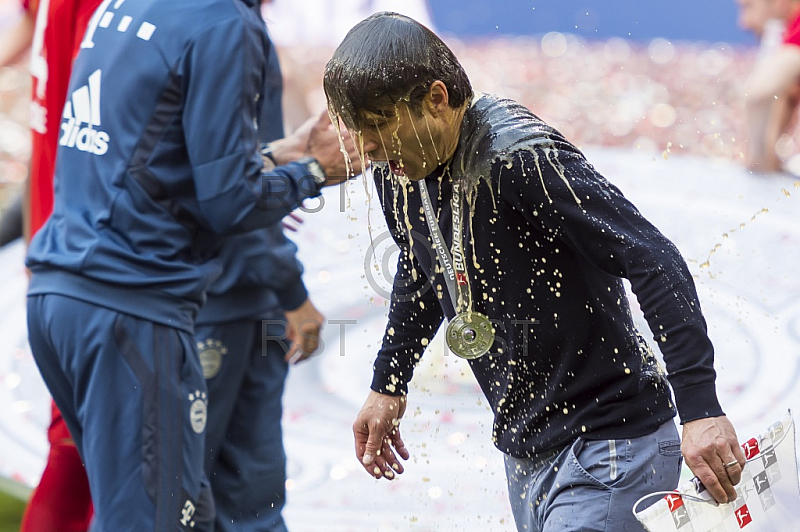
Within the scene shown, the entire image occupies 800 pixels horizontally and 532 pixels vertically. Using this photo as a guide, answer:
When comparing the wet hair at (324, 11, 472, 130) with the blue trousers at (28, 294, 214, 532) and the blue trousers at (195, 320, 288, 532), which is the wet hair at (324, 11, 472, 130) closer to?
the blue trousers at (28, 294, 214, 532)

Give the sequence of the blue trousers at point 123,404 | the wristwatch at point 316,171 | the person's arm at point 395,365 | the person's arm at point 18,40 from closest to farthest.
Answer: the person's arm at point 395,365 → the blue trousers at point 123,404 → the wristwatch at point 316,171 → the person's arm at point 18,40

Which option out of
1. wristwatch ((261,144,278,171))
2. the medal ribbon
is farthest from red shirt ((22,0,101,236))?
the medal ribbon

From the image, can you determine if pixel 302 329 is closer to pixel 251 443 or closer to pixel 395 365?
pixel 251 443

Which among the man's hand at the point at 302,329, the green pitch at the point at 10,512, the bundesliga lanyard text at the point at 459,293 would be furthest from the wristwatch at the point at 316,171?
→ the green pitch at the point at 10,512

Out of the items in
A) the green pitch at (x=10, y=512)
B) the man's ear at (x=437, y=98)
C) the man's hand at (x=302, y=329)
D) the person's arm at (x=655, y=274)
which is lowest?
the green pitch at (x=10, y=512)

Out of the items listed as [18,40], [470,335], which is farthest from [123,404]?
[18,40]

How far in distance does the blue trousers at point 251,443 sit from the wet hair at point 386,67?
1.27 metres

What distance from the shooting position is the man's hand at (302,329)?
3.00 metres

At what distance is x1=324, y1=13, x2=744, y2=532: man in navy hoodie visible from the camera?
1548 millimetres

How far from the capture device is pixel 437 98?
5.41ft

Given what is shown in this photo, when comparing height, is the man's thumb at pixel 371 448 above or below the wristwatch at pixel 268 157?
below

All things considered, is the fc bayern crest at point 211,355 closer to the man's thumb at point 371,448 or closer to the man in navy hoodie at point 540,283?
the man's thumb at point 371,448

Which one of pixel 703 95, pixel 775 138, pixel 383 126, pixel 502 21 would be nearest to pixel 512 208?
pixel 383 126

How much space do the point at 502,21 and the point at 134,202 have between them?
4671 millimetres
